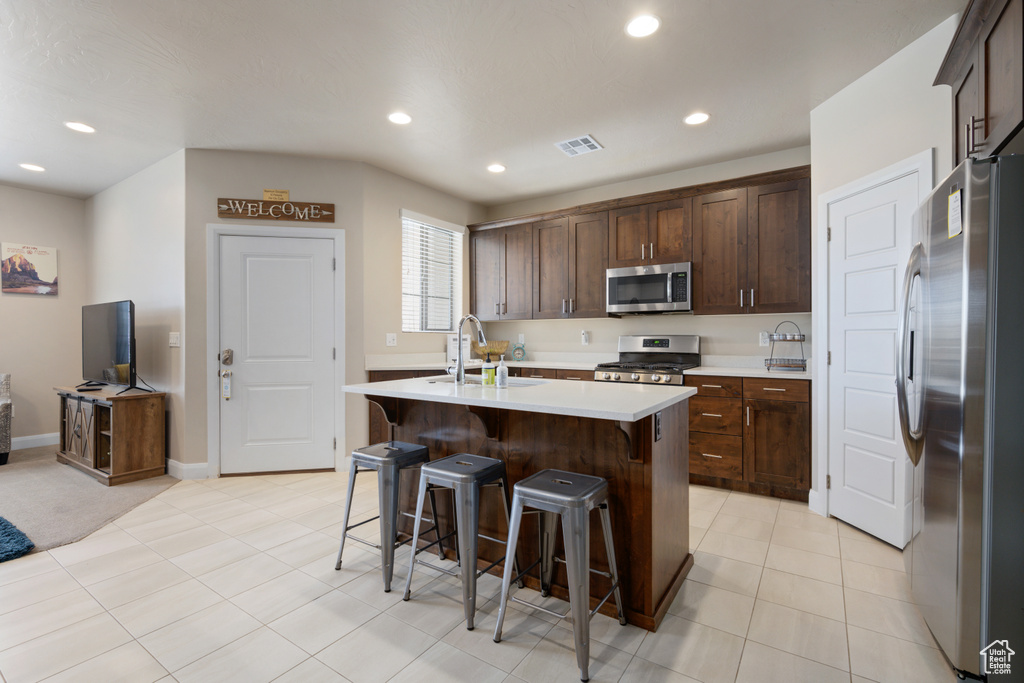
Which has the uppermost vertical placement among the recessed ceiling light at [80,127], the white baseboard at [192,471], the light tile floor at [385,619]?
the recessed ceiling light at [80,127]

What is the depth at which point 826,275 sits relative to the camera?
10.1ft

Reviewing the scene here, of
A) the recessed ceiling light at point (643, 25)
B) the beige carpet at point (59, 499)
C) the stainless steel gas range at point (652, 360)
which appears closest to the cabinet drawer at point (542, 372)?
the stainless steel gas range at point (652, 360)

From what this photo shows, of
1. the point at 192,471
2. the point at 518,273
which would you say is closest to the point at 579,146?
the point at 518,273

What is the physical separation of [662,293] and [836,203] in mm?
1464

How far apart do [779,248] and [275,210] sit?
4.17m

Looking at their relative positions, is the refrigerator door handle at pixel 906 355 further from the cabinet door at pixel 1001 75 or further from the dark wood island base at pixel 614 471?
the dark wood island base at pixel 614 471

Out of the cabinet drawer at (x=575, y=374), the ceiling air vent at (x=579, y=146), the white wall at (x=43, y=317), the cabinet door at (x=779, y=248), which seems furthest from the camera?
the white wall at (x=43, y=317)

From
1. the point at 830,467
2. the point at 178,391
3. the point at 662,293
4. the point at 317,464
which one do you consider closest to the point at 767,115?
the point at 662,293

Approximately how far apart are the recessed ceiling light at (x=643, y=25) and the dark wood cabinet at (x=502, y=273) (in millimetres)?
2674

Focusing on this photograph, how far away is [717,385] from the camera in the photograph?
3656 millimetres

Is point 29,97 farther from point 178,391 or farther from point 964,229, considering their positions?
point 964,229

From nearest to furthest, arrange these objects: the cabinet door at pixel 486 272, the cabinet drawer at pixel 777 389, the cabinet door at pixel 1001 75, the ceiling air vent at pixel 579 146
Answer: the cabinet door at pixel 1001 75
the cabinet drawer at pixel 777 389
the ceiling air vent at pixel 579 146
the cabinet door at pixel 486 272

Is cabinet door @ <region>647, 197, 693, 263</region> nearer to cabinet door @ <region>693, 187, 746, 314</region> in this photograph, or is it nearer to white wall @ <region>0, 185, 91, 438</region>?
cabinet door @ <region>693, 187, 746, 314</region>

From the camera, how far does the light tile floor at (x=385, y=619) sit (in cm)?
165
